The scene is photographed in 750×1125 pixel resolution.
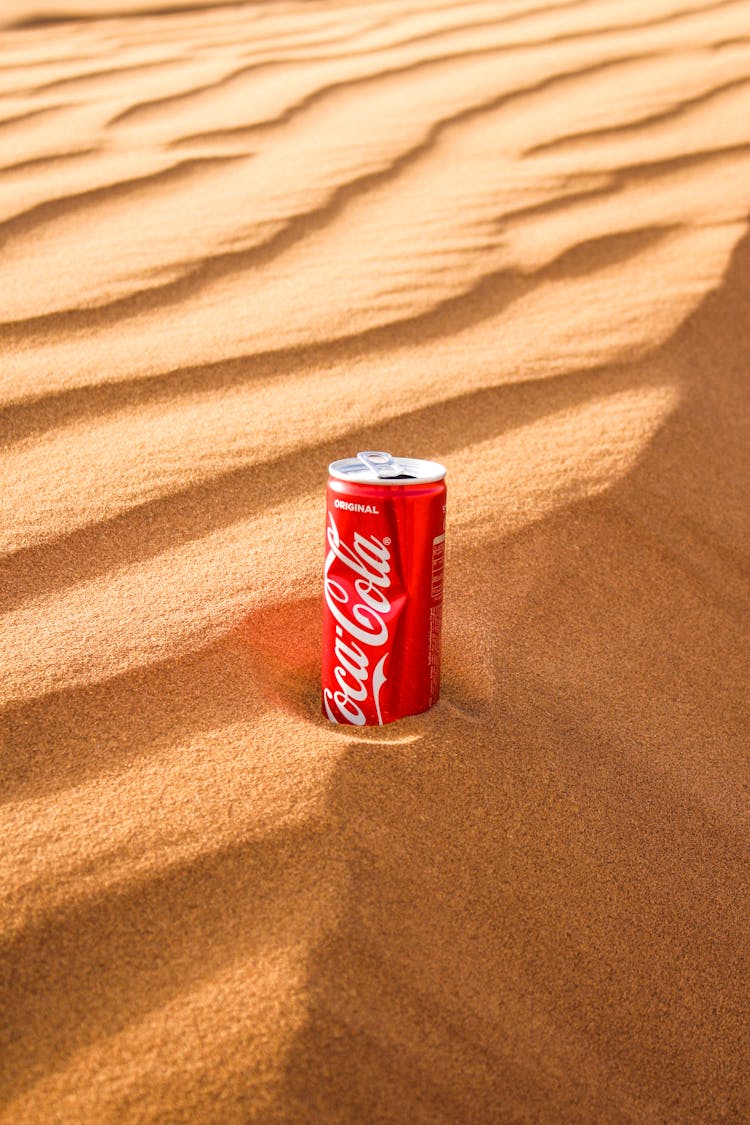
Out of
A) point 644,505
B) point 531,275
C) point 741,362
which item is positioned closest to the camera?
point 644,505

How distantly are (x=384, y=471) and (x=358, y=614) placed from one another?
0.13m

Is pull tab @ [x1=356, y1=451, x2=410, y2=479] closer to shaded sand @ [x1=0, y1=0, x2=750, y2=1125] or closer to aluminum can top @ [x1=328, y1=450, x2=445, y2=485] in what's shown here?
aluminum can top @ [x1=328, y1=450, x2=445, y2=485]

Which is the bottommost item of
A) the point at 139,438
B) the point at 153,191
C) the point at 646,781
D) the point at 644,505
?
the point at 646,781

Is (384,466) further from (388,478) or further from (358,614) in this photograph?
(358,614)

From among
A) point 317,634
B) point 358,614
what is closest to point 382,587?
point 358,614

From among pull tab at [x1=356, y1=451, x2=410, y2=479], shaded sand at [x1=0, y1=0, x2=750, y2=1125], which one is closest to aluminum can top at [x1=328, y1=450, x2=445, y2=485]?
pull tab at [x1=356, y1=451, x2=410, y2=479]

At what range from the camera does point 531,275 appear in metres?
2.02

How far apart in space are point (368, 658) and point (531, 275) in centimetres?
119

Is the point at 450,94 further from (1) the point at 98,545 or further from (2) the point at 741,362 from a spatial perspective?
(1) the point at 98,545

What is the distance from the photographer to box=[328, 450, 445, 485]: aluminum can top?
1016 millimetres

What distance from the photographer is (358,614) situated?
1048 mm

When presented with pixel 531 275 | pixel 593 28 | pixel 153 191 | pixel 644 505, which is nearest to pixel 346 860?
pixel 644 505

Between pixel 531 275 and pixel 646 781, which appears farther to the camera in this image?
pixel 531 275

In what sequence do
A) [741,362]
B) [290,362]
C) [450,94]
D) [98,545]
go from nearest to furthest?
[98,545] < [290,362] < [741,362] < [450,94]
